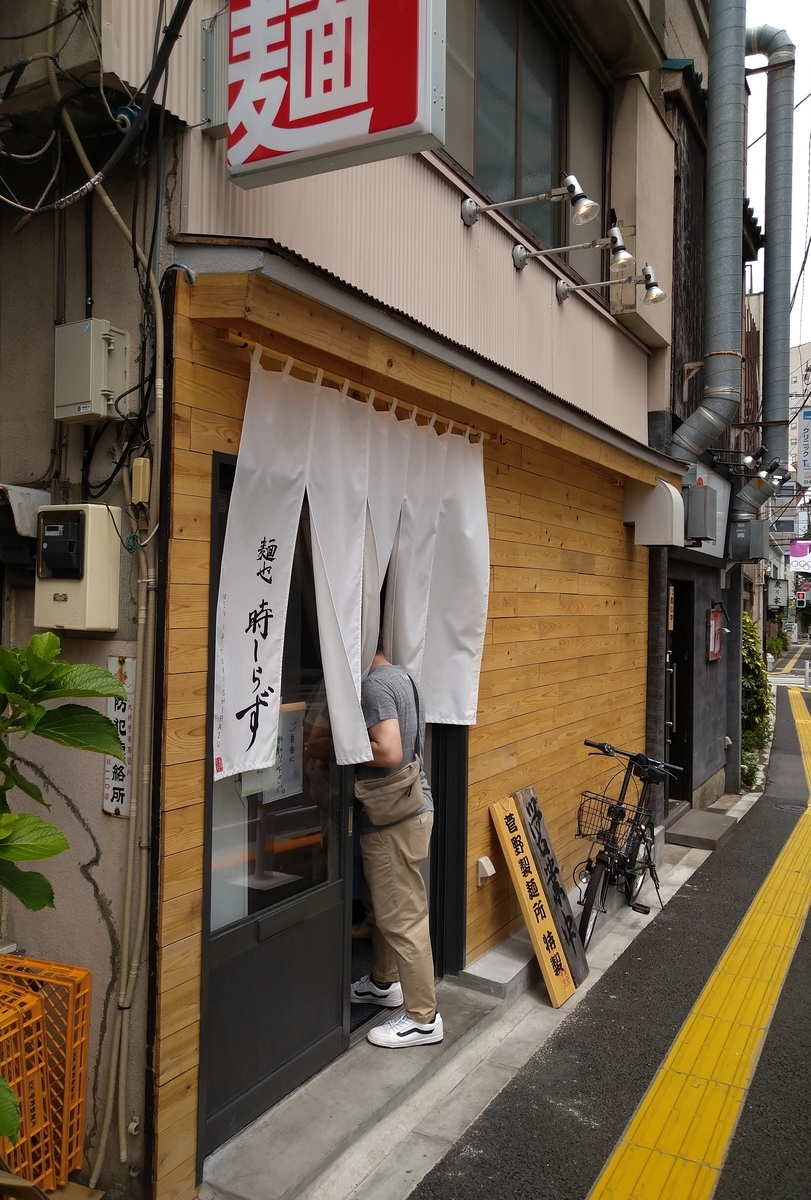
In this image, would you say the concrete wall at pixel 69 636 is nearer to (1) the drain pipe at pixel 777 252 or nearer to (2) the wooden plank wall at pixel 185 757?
(2) the wooden plank wall at pixel 185 757

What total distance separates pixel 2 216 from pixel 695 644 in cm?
954

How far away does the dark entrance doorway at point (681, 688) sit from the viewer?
37.0 feet

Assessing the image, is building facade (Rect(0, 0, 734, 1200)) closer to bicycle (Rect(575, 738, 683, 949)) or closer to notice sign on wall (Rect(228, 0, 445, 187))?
notice sign on wall (Rect(228, 0, 445, 187))

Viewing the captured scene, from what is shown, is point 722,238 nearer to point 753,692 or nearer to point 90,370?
point 90,370

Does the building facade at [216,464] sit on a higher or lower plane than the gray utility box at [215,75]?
lower

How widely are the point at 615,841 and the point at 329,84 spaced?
5.55m

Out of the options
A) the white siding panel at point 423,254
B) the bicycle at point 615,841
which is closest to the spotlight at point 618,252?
the white siding panel at point 423,254

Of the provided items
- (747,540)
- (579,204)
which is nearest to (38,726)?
(579,204)

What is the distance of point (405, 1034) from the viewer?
4.80 m

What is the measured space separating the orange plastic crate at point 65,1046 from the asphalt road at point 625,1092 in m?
1.49

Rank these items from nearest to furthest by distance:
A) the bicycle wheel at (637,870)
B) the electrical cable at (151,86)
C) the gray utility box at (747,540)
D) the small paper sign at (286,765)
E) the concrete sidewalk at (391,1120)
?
1. the electrical cable at (151,86)
2. the concrete sidewalk at (391,1120)
3. the small paper sign at (286,765)
4. the bicycle wheel at (637,870)
5. the gray utility box at (747,540)

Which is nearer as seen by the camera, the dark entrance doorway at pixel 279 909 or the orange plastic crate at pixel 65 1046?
the orange plastic crate at pixel 65 1046

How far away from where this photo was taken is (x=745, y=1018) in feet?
18.6

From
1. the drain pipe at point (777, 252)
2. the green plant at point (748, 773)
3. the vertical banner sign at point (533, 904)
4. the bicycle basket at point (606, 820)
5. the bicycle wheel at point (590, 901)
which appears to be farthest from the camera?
the green plant at point (748, 773)
